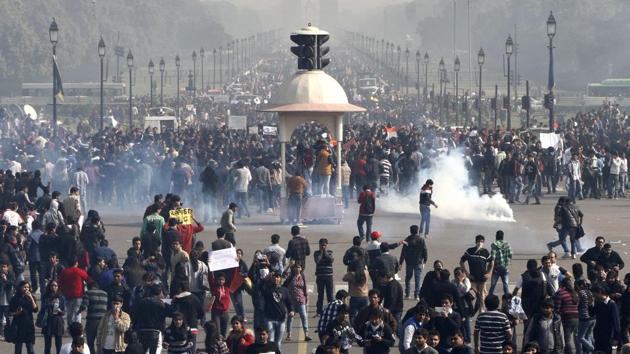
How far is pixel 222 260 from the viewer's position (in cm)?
2269

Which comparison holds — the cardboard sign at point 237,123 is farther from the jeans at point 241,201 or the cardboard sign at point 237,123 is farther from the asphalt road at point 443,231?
the jeans at point 241,201

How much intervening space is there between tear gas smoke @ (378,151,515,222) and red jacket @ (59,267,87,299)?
16.3m

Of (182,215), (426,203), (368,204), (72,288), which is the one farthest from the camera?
(426,203)

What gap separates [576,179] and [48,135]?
927 inches

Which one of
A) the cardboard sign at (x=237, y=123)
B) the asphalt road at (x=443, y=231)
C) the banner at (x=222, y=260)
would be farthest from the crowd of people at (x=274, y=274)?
the cardboard sign at (x=237, y=123)

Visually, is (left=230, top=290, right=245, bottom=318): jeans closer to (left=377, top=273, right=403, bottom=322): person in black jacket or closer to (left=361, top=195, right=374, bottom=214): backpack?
(left=377, top=273, right=403, bottom=322): person in black jacket

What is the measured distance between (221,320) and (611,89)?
312 ft

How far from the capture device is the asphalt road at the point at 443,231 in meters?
31.1

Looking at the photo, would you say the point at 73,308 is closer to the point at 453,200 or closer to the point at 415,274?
the point at 415,274

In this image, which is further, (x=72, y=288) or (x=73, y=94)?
(x=73, y=94)

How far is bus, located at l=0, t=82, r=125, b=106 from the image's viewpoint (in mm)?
113938

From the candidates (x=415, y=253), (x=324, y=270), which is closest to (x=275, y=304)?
(x=324, y=270)

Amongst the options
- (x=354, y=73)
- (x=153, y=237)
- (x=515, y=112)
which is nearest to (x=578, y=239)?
(x=153, y=237)

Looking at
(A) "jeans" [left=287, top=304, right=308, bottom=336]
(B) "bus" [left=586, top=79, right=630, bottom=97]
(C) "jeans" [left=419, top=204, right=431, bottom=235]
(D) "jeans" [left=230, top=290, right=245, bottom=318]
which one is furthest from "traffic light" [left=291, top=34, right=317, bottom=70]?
(B) "bus" [left=586, top=79, right=630, bottom=97]
